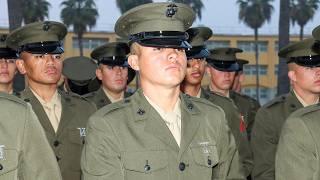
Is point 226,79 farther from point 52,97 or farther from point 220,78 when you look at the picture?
point 52,97

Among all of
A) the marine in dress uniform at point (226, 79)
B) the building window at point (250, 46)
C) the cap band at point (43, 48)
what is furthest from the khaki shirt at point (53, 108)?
the building window at point (250, 46)

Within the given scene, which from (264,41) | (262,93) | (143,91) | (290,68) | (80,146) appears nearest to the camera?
(143,91)

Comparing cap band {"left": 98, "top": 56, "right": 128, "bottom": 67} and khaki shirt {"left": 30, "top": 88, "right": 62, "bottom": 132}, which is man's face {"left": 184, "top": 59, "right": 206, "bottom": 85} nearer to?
khaki shirt {"left": 30, "top": 88, "right": 62, "bottom": 132}

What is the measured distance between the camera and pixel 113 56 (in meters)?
7.00

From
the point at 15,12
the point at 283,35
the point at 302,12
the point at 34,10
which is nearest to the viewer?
the point at 15,12

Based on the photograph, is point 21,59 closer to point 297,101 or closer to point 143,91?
point 143,91

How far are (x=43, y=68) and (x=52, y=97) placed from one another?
0.93 feet

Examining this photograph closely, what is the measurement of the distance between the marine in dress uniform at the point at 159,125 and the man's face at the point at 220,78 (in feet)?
11.1

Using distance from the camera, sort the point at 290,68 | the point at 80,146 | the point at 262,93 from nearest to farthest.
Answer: the point at 80,146, the point at 290,68, the point at 262,93

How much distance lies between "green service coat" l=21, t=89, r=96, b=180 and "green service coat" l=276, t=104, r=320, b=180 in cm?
202

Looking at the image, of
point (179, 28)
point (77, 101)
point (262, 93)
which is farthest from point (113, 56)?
point (262, 93)

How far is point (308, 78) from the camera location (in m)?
4.87

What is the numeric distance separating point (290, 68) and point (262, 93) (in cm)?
7275

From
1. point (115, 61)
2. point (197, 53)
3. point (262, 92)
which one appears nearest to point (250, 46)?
point (262, 92)
